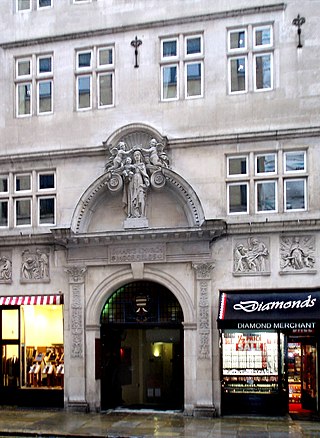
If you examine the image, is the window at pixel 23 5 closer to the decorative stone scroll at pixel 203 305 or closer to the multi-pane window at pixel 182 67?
the multi-pane window at pixel 182 67

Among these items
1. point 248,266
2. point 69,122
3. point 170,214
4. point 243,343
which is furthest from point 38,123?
point 243,343

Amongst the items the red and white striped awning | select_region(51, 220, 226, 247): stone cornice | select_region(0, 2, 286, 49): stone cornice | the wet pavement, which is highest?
select_region(0, 2, 286, 49): stone cornice

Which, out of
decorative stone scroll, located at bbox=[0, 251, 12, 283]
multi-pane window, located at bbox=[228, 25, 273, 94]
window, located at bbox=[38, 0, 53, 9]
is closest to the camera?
multi-pane window, located at bbox=[228, 25, 273, 94]

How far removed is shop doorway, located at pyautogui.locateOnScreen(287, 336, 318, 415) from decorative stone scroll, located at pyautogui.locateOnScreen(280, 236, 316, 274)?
2.00 m

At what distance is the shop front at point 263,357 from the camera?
57.4 feet

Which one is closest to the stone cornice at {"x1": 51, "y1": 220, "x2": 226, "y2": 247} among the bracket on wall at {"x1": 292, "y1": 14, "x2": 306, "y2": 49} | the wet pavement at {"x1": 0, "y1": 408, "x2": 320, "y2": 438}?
the wet pavement at {"x1": 0, "y1": 408, "x2": 320, "y2": 438}

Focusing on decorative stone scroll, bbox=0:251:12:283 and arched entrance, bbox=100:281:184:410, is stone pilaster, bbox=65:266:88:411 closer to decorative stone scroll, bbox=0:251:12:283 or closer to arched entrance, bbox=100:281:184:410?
arched entrance, bbox=100:281:184:410

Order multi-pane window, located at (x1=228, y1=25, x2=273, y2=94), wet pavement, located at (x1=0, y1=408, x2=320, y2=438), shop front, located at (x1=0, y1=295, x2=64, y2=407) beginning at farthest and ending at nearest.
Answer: shop front, located at (x1=0, y1=295, x2=64, y2=407) < multi-pane window, located at (x1=228, y1=25, x2=273, y2=94) < wet pavement, located at (x1=0, y1=408, x2=320, y2=438)

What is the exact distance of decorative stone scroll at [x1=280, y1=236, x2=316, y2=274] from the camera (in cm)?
1750

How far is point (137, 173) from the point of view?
1861 cm

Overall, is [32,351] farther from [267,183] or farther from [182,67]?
[182,67]

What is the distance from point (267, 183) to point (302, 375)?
5408mm

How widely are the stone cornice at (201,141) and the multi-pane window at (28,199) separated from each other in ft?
1.69

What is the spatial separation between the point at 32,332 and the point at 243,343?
21.2 ft
